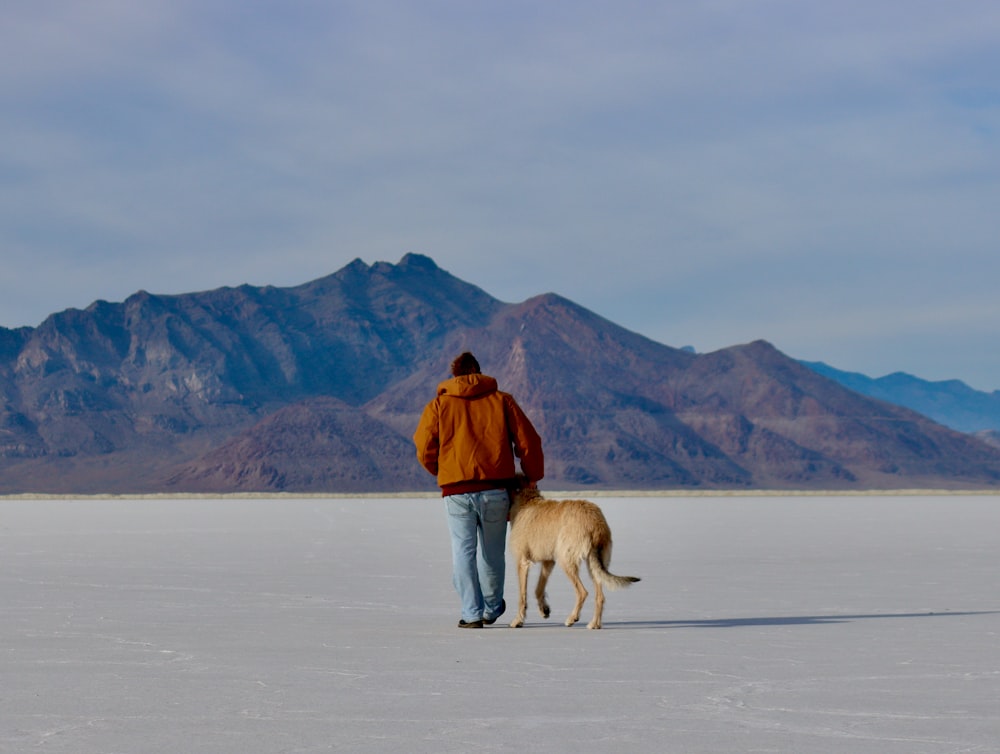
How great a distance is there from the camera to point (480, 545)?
9789 millimetres

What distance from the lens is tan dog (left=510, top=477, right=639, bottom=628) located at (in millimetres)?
9328

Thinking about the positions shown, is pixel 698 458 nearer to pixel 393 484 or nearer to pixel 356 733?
pixel 393 484

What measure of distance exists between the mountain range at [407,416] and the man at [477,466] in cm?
12353

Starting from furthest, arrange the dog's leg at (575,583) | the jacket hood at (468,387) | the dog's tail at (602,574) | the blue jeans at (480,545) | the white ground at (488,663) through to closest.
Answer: the jacket hood at (468,387) < the blue jeans at (480,545) < the dog's leg at (575,583) < the dog's tail at (602,574) < the white ground at (488,663)

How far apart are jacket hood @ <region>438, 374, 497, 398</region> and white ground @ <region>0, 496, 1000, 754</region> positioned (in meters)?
1.64

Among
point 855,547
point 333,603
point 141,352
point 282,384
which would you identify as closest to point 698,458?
point 282,384

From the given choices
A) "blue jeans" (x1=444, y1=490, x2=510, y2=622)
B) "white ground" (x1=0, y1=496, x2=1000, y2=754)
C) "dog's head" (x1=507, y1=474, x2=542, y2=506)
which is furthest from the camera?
"dog's head" (x1=507, y1=474, x2=542, y2=506)

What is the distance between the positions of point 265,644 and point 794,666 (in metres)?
3.25

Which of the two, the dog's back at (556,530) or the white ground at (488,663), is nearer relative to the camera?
the white ground at (488,663)

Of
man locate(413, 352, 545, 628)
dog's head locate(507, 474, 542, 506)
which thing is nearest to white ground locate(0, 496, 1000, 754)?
man locate(413, 352, 545, 628)

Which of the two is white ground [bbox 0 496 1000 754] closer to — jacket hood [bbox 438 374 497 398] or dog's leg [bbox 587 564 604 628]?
dog's leg [bbox 587 564 604 628]

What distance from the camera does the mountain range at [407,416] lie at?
456ft

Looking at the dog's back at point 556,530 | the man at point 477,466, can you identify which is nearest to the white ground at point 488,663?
the man at point 477,466

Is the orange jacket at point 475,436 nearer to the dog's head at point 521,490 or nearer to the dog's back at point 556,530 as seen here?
the dog's head at point 521,490
